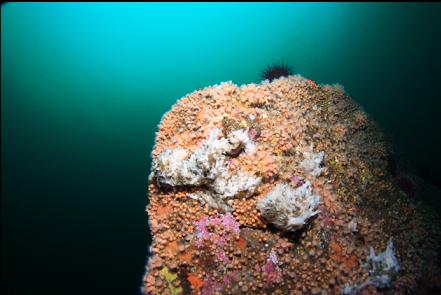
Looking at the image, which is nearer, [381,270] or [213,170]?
[381,270]

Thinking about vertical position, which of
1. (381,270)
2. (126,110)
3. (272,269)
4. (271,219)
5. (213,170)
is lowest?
(381,270)

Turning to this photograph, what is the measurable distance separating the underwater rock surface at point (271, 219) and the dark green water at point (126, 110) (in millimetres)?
3971

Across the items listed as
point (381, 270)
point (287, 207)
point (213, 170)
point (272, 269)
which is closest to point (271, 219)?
point (287, 207)

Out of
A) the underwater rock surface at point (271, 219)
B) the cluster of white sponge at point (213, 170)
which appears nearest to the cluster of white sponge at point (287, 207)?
the underwater rock surface at point (271, 219)

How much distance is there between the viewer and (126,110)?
7381 centimetres

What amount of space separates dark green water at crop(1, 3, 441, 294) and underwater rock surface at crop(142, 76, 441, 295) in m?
3.97

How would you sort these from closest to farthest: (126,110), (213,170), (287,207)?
1. (287,207)
2. (213,170)
3. (126,110)

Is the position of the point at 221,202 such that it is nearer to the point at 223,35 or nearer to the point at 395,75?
the point at 395,75

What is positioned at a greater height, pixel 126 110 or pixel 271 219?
pixel 126 110

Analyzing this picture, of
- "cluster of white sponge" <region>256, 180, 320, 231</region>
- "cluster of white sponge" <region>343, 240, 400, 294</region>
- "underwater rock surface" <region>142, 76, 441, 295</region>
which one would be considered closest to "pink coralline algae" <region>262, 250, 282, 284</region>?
"underwater rock surface" <region>142, 76, 441, 295</region>

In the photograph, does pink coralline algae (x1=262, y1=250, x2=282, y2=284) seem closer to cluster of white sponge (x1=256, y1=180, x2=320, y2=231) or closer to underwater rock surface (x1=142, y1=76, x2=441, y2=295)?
underwater rock surface (x1=142, y1=76, x2=441, y2=295)

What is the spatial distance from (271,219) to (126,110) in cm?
7614

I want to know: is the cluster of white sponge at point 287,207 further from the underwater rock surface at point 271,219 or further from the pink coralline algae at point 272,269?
the pink coralline algae at point 272,269

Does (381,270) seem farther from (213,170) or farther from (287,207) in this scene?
(213,170)
